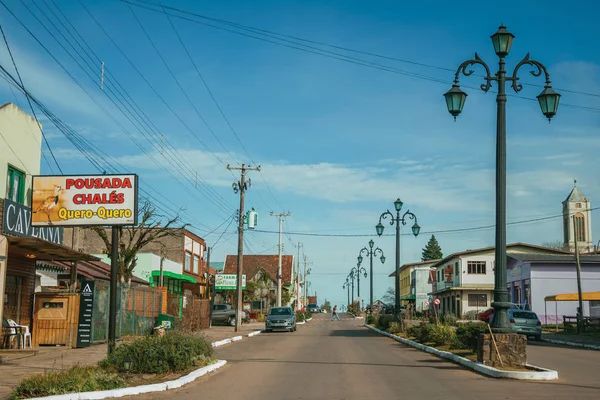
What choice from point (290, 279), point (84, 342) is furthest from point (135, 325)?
point (290, 279)

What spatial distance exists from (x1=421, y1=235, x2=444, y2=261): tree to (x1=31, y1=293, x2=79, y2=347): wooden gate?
127305mm

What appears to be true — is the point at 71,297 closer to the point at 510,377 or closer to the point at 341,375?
the point at 341,375

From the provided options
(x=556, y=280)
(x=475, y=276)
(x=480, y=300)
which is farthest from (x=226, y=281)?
(x=480, y=300)

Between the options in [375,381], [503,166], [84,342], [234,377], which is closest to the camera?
[375,381]

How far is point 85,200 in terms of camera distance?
1766cm

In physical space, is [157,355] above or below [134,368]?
above

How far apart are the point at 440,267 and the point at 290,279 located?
119 ft

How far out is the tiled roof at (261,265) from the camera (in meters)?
101

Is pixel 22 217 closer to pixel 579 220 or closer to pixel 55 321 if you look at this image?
pixel 55 321

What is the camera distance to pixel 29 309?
78.6 feet

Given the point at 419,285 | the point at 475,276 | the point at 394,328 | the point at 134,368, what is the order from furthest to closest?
the point at 419,285 < the point at 475,276 < the point at 394,328 < the point at 134,368

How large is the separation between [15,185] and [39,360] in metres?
6.94

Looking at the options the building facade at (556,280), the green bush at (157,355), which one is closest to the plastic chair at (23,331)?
the green bush at (157,355)

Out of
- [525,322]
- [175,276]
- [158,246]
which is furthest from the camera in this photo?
[158,246]
